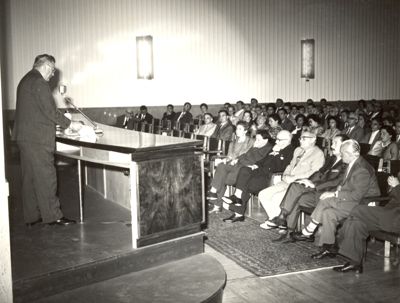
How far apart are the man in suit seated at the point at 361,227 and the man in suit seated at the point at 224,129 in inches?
163

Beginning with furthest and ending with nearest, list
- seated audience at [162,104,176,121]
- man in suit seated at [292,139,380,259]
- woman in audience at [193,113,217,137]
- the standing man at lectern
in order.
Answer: seated audience at [162,104,176,121] < woman in audience at [193,113,217,137] < man in suit seated at [292,139,380,259] < the standing man at lectern

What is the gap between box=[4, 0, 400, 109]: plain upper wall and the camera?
36.8 ft

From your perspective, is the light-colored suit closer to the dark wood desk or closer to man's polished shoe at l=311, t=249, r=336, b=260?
man's polished shoe at l=311, t=249, r=336, b=260

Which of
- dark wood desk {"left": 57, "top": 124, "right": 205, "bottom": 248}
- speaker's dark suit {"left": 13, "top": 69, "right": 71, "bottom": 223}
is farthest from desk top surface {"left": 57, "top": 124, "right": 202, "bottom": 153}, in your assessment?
speaker's dark suit {"left": 13, "top": 69, "right": 71, "bottom": 223}

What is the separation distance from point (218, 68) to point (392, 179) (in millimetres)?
8828

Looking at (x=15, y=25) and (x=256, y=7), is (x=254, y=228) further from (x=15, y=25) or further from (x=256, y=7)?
(x=256, y=7)

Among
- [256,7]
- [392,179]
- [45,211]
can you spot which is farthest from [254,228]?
[256,7]

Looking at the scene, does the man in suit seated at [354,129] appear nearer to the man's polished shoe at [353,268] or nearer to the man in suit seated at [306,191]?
the man in suit seated at [306,191]

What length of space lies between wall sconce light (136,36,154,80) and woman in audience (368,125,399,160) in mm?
6218

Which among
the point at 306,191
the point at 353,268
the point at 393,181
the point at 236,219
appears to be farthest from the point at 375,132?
the point at 353,268

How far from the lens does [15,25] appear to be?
10.8m

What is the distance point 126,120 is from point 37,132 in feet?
23.0

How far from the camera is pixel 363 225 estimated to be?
4191mm

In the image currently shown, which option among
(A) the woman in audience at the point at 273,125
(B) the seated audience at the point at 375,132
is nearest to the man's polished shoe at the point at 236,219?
(A) the woman in audience at the point at 273,125
